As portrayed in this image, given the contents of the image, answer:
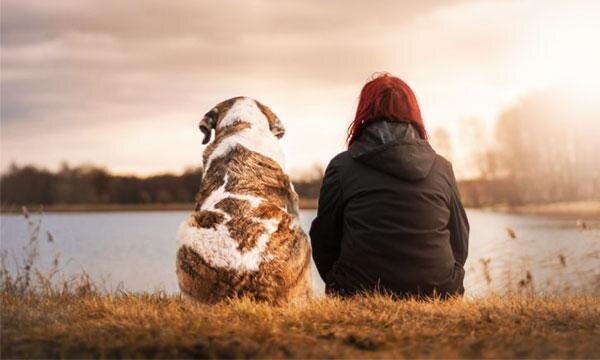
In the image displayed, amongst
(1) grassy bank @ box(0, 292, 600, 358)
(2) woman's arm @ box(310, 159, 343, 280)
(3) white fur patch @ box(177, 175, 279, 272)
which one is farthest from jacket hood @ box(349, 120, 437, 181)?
(1) grassy bank @ box(0, 292, 600, 358)

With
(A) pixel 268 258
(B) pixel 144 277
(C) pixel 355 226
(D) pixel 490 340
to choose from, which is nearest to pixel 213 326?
(A) pixel 268 258

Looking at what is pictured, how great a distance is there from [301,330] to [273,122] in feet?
9.35

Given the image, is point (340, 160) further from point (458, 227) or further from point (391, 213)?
point (458, 227)

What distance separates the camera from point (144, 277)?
50.6ft

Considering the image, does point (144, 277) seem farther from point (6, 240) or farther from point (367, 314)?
point (367, 314)

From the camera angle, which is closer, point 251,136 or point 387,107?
point 387,107

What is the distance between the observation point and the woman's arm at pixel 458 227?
23.6 feet

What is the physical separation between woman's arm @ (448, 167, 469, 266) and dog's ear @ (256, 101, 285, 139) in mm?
2030

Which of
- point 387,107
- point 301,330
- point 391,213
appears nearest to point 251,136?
point 387,107

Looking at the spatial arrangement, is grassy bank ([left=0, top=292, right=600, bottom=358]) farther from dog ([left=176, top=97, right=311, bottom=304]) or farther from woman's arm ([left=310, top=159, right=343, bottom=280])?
woman's arm ([left=310, top=159, right=343, bottom=280])

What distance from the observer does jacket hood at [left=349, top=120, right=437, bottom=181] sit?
669 centimetres

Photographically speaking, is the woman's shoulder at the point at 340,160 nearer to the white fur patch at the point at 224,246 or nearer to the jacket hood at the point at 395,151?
the jacket hood at the point at 395,151

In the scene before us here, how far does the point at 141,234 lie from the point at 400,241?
21.1 metres

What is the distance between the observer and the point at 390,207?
6746 millimetres
